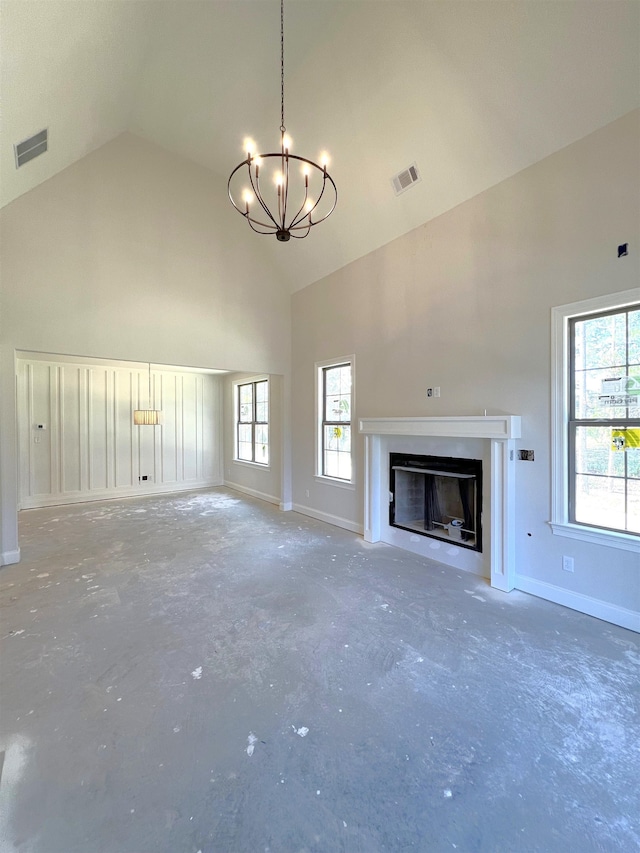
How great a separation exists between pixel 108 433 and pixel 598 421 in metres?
7.98

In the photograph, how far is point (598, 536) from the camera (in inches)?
112

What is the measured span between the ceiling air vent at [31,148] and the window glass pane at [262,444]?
189 inches

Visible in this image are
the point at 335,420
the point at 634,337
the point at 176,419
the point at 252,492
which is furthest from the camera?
the point at 176,419

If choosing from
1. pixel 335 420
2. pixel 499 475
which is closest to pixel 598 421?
pixel 499 475

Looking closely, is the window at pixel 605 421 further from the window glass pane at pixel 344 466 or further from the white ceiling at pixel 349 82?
the window glass pane at pixel 344 466

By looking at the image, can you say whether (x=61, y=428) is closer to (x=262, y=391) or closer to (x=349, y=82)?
(x=262, y=391)

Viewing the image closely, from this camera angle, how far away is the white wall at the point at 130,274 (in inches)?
158

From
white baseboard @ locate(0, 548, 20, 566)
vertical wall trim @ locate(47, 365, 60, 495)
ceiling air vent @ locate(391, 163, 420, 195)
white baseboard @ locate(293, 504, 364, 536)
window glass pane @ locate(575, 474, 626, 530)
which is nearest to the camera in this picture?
window glass pane @ locate(575, 474, 626, 530)

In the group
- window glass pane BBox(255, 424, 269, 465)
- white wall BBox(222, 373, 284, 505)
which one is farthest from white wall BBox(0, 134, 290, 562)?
window glass pane BBox(255, 424, 269, 465)

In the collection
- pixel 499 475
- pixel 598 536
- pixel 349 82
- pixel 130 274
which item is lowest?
pixel 598 536

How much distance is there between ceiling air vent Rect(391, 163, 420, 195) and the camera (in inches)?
147

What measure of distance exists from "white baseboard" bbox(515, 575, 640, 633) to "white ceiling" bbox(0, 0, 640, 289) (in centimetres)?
369

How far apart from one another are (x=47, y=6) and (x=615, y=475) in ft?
16.5

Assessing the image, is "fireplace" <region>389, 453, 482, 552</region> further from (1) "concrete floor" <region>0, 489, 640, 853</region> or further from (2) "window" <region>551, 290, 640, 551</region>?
(2) "window" <region>551, 290, 640, 551</region>
